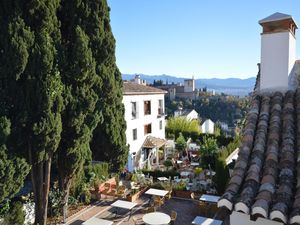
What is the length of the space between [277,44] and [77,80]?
1006 cm

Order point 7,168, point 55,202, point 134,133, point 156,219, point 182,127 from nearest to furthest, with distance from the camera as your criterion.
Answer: point 7,168, point 156,219, point 55,202, point 134,133, point 182,127

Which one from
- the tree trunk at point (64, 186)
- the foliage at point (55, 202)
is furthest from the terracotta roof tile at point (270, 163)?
the foliage at point (55, 202)

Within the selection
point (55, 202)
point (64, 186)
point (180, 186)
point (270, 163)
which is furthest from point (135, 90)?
point (270, 163)

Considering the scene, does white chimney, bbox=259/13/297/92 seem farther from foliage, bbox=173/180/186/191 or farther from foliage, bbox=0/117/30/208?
foliage, bbox=173/180/186/191

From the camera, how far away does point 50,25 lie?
13.2 meters

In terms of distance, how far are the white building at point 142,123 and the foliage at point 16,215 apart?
588 inches

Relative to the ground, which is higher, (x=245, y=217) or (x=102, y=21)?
(x=102, y=21)

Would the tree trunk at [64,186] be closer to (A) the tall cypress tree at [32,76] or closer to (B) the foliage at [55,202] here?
(B) the foliage at [55,202]

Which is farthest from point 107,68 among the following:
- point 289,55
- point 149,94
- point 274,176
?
point 149,94

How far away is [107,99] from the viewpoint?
17.2 metres

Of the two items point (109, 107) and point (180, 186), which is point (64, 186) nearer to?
point (109, 107)

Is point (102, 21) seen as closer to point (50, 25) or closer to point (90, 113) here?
point (50, 25)

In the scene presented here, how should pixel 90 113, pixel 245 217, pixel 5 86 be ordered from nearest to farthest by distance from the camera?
pixel 245 217, pixel 5 86, pixel 90 113

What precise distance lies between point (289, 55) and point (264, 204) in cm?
338
